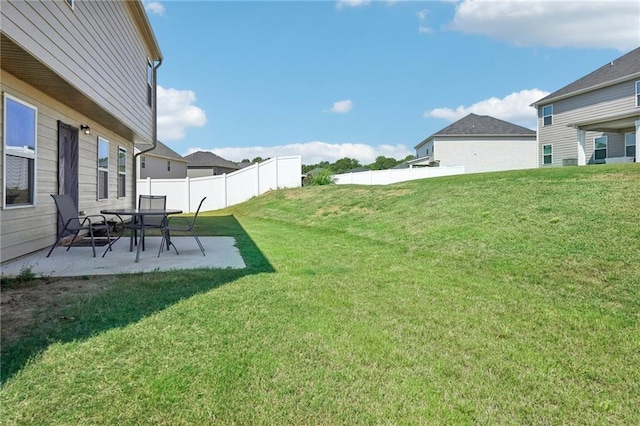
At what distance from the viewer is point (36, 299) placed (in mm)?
3553

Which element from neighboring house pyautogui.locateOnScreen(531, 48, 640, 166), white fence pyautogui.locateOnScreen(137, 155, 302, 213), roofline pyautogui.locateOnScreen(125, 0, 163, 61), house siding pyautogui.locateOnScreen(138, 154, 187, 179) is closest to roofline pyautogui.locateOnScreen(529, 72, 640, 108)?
neighboring house pyautogui.locateOnScreen(531, 48, 640, 166)

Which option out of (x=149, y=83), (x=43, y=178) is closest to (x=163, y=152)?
(x=149, y=83)

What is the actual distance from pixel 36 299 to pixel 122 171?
8659mm

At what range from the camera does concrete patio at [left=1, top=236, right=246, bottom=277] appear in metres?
4.72

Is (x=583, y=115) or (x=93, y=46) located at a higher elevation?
(x=583, y=115)

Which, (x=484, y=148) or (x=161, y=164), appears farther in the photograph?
(x=161, y=164)

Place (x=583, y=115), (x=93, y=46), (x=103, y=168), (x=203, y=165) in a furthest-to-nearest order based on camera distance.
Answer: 1. (x=203, y=165)
2. (x=583, y=115)
3. (x=103, y=168)
4. (x=93, y=46)

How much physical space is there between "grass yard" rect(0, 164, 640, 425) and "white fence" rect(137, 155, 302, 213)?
13239mm

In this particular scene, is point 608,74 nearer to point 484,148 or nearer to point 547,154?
point 547,154

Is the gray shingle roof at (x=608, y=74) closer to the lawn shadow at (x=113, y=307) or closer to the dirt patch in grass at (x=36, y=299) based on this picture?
the lawn shadow at (x=113, y=307)

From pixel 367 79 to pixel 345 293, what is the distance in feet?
67.1

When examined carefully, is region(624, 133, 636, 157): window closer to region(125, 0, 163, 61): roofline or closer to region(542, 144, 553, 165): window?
region(542, 144, 553, 165): window

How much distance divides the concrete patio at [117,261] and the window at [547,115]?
2068 cm

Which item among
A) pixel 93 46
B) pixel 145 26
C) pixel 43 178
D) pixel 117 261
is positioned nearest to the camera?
pixel 117 261
